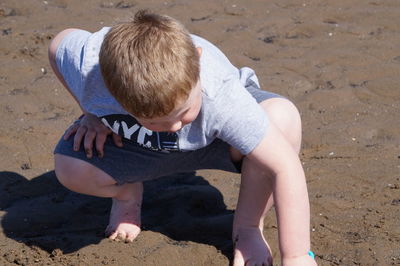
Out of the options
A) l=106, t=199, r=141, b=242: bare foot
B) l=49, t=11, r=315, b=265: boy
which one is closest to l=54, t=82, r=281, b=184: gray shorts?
l=49, t=11, r=315, b=265: boy

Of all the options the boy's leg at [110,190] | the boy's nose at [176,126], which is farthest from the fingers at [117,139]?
the boy's nose at [176,126]

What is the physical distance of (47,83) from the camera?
4.31 metres

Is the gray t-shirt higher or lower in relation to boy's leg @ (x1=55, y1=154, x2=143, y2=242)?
higher

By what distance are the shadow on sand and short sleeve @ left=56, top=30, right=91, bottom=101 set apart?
56 centimetres

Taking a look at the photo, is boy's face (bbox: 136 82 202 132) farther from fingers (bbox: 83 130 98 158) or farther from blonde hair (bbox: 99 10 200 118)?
fingers (bbox: 83 130 98 158)

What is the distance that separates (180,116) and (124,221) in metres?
0.73

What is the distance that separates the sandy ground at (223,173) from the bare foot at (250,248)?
0.19 feet

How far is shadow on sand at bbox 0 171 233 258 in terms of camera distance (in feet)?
9.49

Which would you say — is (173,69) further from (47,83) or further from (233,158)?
(47,83)

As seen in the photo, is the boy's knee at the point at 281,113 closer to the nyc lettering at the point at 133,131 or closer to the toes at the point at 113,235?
the nyc lettering at the point at 133,131

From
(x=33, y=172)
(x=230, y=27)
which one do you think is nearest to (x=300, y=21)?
(x=230, y=27)

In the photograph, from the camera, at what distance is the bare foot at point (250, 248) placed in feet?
8.86

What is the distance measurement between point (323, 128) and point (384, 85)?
1.99ft

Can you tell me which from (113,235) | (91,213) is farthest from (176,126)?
(91,213)
